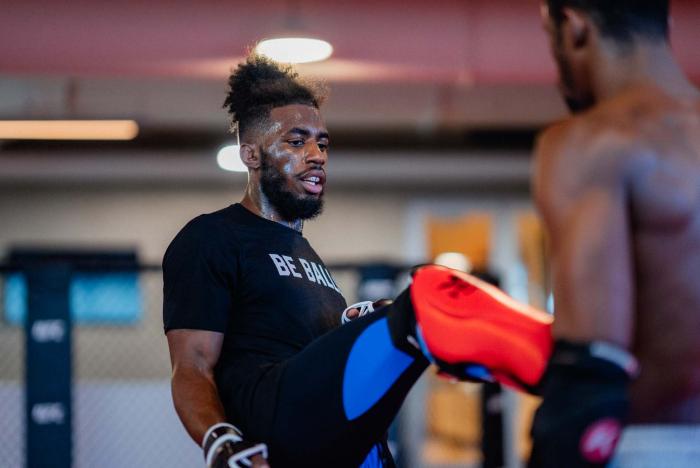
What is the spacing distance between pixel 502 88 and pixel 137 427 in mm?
3842

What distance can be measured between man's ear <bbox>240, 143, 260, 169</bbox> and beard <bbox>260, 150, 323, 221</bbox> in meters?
0.03

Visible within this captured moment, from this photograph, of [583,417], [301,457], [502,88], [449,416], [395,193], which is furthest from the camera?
[395,193]

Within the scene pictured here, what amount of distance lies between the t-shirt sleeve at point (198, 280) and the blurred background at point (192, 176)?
4.76 feet

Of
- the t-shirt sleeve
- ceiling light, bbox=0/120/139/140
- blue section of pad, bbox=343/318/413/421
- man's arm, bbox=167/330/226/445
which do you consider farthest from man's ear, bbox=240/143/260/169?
ceiling light, bbox=0/120/139/140

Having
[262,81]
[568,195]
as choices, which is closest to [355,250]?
[262,81]

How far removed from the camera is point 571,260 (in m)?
1.30

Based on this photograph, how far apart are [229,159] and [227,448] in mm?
5670

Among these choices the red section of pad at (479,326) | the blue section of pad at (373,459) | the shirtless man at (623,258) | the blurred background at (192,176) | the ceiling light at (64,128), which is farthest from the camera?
the ceiling light at (64,128)

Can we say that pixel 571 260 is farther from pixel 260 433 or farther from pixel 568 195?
pixel 260 433

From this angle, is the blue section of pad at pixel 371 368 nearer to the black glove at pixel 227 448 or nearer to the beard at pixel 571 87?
the black glove at pixel 227 448

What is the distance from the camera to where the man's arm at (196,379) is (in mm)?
1908

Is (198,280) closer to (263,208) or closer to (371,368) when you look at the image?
(263,208)

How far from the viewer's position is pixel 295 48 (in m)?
4.13

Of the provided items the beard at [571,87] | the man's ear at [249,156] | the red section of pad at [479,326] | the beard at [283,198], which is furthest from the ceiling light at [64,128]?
the beard at [571,87]
